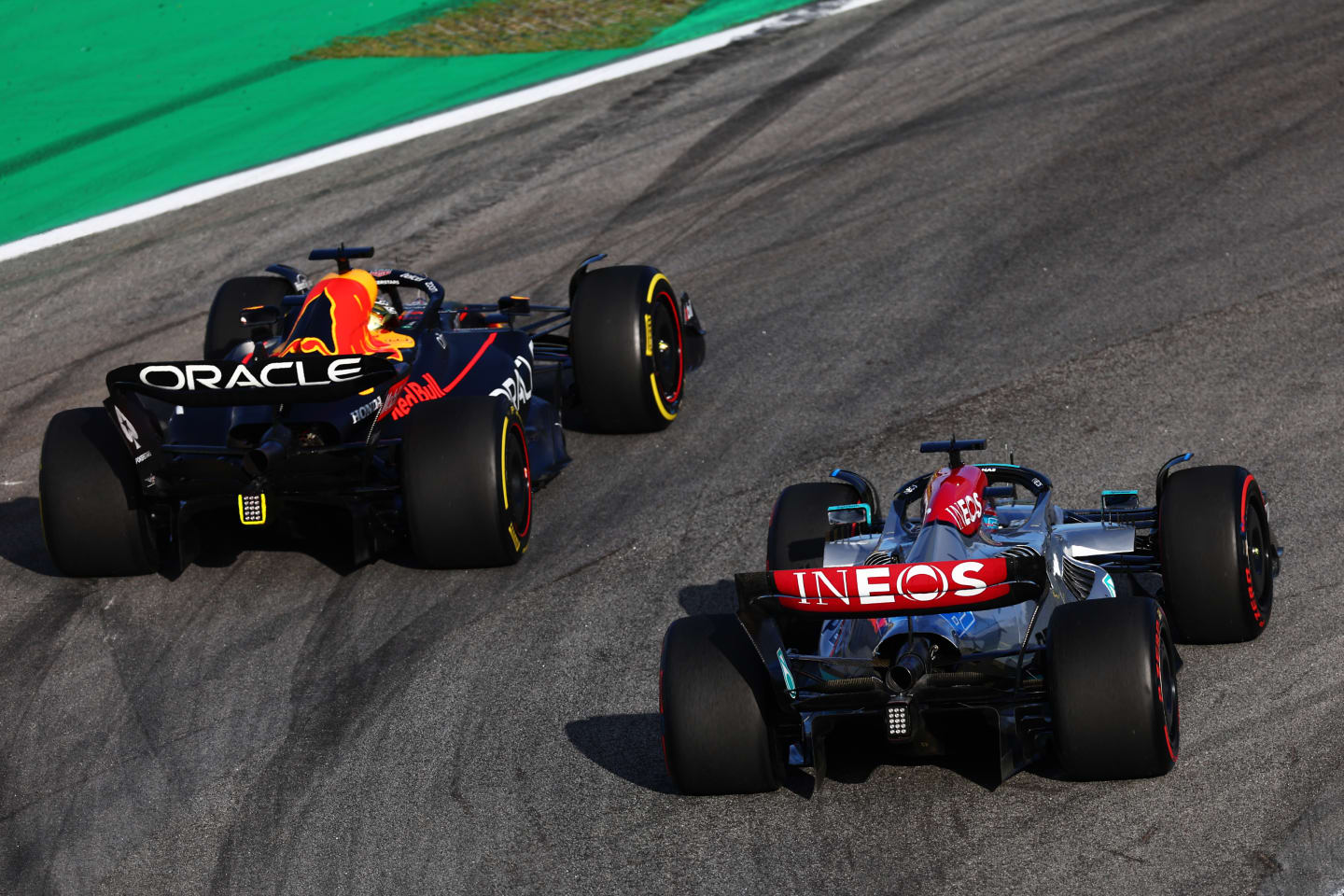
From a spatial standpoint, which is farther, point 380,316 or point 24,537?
point 24,537

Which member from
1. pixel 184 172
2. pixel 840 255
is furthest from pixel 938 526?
pixel 184 172

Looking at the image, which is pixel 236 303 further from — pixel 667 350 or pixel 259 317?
pixel 667 350

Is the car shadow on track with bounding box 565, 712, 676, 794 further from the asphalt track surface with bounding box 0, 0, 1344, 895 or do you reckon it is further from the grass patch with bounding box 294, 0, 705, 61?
the grass patch with bounding box 294, 0, 705, 61

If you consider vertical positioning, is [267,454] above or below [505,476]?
above

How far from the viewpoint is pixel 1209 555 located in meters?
8.66

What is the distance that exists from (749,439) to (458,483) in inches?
118

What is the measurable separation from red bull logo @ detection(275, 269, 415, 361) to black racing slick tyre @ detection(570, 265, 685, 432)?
5.19ft

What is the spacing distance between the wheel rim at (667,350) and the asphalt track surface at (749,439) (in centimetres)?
30

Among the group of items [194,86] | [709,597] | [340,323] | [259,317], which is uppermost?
[194,86]

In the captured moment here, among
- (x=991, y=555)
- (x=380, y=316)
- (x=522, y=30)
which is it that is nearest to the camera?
(x=991, y=555)

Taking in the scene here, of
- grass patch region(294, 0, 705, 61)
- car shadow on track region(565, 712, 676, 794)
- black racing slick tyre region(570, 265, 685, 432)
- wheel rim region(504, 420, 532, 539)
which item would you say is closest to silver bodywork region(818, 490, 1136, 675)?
car shadow on track region(565, 712, 676, 794)

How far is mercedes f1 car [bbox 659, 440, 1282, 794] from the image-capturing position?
721 centimetres

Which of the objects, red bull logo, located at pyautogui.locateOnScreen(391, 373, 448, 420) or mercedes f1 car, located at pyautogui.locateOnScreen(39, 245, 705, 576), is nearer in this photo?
mercedes f1 car, located at pyautogui.locateOnScreen(39, 245, 705, 576)

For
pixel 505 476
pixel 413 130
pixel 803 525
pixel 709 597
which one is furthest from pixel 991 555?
pixel 413 130
